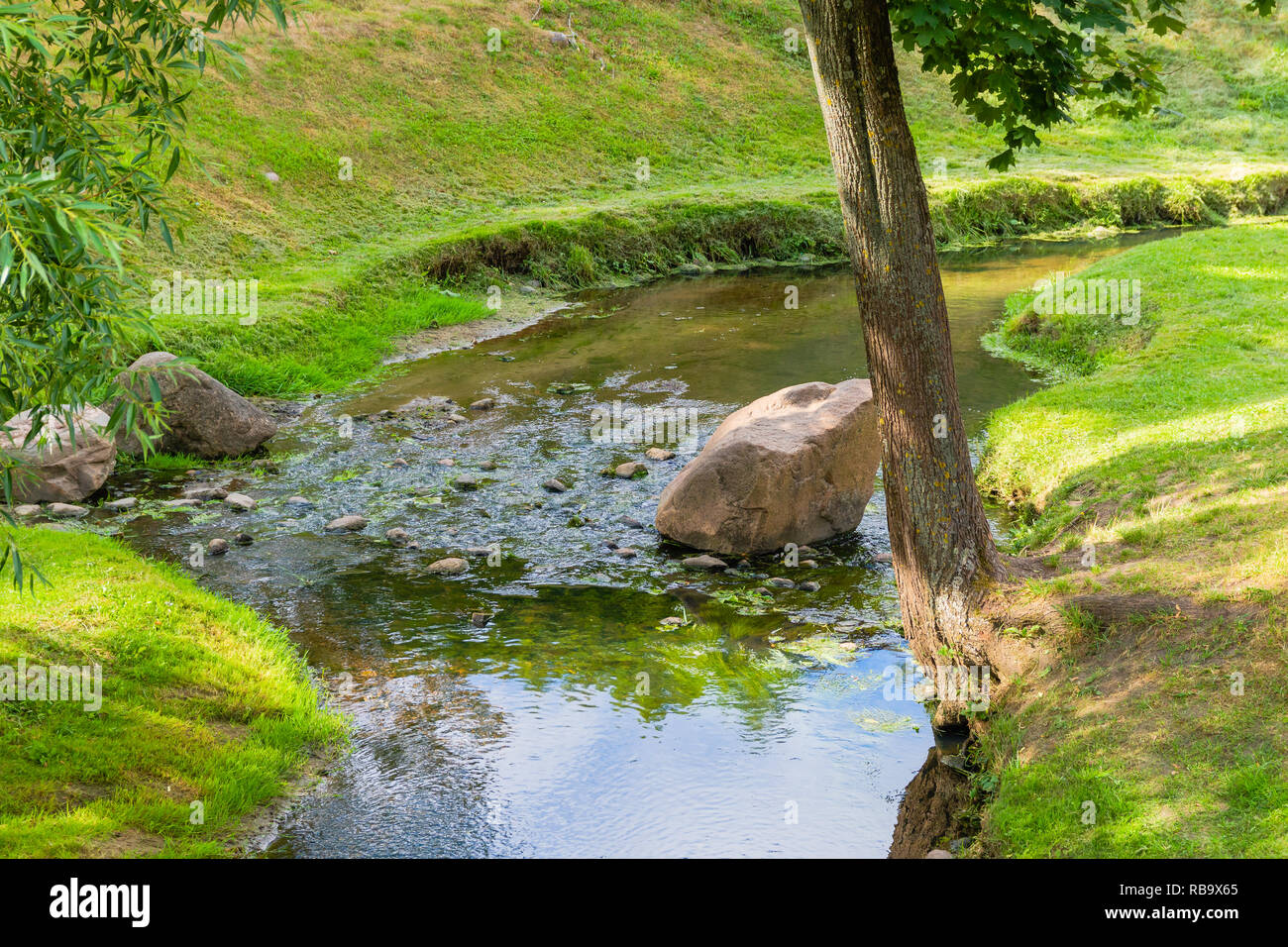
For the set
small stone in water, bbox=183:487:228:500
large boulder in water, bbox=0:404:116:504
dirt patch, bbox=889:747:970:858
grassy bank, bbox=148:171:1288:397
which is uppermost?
grassy bank, bbox=148:171:1288:397

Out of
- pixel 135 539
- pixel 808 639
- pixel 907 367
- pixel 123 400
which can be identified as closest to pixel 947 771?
pixel 808 639

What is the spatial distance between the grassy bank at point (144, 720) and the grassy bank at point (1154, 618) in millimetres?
4855

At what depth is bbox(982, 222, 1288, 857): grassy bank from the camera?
6.09 metres

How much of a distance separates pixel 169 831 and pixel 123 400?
2.99 meters

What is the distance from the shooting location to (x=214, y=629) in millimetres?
9016

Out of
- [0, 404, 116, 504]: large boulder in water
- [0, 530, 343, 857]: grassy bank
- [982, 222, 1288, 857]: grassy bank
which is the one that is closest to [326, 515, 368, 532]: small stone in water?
[0, 530, 343, 857]: grassy bank

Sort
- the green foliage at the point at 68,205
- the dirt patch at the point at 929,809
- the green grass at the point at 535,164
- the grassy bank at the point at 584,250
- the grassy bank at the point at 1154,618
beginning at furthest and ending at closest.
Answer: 1. the green grass at the point at 535,164
2. the grassy bank at the point at 584,250
3. the dirt patch at the point at 929,809
4. the grassy bank at the point at 1154,618
5. the green foliage at the point at 68,205

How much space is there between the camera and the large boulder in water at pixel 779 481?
11.2 metres

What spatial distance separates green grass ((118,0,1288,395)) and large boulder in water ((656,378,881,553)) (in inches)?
338

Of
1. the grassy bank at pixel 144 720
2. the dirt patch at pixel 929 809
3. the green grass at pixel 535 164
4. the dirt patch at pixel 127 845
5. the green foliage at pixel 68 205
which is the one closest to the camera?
the green foliage at pixel 68 205

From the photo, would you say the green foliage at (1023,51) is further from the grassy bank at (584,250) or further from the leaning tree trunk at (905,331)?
the grassy bank at (584,250)

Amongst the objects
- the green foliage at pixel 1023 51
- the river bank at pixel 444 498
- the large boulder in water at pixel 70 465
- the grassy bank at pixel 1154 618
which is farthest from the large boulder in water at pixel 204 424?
the green foliage at pixel 1023 51

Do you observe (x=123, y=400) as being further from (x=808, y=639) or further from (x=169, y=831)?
(x=808, y=639)

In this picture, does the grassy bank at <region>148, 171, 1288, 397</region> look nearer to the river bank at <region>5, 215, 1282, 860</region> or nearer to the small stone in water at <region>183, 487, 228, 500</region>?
the river bank at <region>5, 215, 1282, 860</region>
